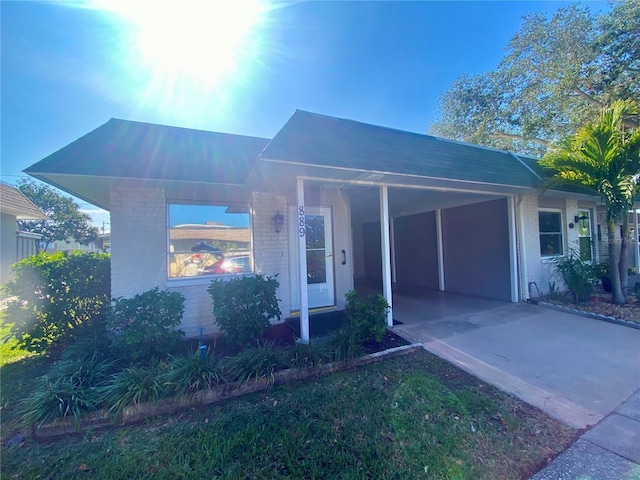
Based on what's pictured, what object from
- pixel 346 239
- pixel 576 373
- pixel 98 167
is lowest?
pixel 576 373

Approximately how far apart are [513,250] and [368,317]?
5.24 m

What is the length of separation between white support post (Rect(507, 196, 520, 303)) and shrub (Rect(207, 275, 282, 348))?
6424 millimetres

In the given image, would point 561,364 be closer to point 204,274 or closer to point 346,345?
point 346,345

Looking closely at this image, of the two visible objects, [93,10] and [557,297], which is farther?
[557,297]

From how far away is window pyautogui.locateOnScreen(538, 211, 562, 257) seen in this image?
798 cm

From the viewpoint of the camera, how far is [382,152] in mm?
4949

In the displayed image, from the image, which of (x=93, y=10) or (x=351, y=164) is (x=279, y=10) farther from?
(x=351, y=164)

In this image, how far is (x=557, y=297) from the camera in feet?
23.7

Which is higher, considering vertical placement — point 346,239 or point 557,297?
point 346,239

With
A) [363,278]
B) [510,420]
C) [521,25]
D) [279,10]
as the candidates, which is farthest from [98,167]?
[521,25]

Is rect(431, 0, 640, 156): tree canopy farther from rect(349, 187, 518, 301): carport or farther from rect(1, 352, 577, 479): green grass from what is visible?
rect(1, 352, 577, 479): green grass

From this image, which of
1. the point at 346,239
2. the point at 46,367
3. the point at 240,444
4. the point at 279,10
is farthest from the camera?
the point at 346,239

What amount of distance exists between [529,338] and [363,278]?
765 centimetres

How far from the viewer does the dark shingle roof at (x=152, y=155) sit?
3984mm
